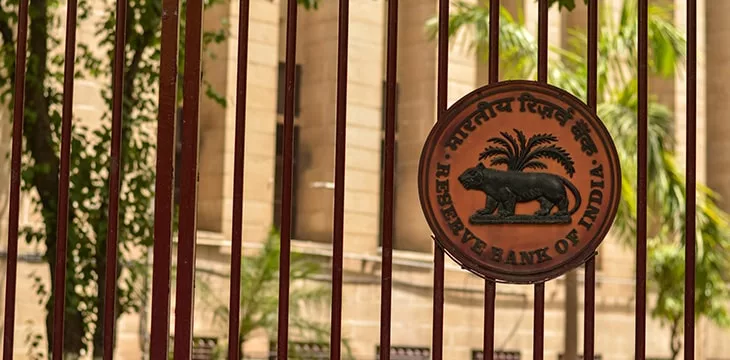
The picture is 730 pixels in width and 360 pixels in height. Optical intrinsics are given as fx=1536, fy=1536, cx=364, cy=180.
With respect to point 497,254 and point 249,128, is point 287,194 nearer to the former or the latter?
point 497,254

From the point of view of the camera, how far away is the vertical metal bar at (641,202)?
12.4 ft

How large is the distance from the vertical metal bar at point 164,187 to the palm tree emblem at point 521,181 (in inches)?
29.3

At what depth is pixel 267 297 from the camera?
47.1ft

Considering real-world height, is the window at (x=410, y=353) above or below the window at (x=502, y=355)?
above

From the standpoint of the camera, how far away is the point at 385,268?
12.4 feet

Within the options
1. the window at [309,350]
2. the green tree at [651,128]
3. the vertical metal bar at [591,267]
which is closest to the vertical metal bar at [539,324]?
the vertical metal bar at [591,267]

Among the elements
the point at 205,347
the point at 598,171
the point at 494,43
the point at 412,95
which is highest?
the point at 412,95

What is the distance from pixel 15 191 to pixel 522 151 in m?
1.31

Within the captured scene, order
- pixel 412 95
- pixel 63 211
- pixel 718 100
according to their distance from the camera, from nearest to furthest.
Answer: pixel 63 211
pixel 412 95
pixel 718 100

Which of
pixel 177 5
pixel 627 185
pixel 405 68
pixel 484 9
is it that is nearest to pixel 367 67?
pixel 405 68

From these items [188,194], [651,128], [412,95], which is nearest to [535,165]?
[188,194]

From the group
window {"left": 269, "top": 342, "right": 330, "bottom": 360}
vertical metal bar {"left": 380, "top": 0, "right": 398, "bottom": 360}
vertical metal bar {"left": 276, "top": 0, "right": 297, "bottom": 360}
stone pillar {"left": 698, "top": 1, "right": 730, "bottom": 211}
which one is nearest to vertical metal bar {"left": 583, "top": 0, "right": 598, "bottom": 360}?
vertical metal bar {"left": 380, "top": 0, "right": 398, "bottom": 360}

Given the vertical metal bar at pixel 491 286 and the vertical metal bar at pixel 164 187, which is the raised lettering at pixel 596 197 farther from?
the vertical metal bar at pixel 164 187

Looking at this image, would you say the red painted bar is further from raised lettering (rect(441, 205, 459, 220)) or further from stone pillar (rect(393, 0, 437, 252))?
stone pillar (rect(393, 0, 437, 252))
